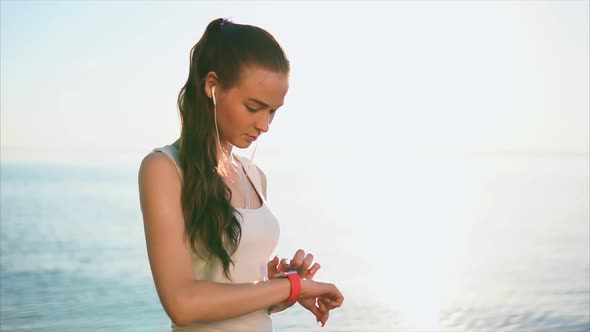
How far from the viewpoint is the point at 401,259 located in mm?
12234

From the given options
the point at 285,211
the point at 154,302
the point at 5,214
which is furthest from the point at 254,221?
the point at 5,214

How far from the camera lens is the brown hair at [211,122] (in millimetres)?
2018

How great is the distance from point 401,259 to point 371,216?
6178mm

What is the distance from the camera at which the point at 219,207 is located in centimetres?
207

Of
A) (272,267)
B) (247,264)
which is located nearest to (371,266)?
(272,267)

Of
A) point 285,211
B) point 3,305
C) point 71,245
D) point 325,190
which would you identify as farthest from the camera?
point 325,190

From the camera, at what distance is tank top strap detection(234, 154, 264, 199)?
2376 mm

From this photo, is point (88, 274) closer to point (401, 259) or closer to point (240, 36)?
point (401, 259)

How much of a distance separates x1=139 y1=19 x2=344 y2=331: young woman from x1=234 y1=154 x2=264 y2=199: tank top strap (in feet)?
0.38

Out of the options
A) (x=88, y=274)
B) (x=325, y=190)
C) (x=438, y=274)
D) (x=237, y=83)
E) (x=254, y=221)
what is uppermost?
A: (x=237, y=83)

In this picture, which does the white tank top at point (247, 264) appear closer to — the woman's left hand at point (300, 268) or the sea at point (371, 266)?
the woman's left hand at point (300, 268)

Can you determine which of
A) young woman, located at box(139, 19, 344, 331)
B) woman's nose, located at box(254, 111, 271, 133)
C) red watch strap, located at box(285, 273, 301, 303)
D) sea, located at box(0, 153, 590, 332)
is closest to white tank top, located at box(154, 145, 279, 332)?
young woman, located at box(139, 19, 344, 331)

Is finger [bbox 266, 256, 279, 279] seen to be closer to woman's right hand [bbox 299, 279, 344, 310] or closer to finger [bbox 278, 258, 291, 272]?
finger [bbox 278, 258, 291, 272]

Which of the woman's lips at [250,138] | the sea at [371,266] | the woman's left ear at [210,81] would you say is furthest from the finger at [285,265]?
the sea at [371,266]
